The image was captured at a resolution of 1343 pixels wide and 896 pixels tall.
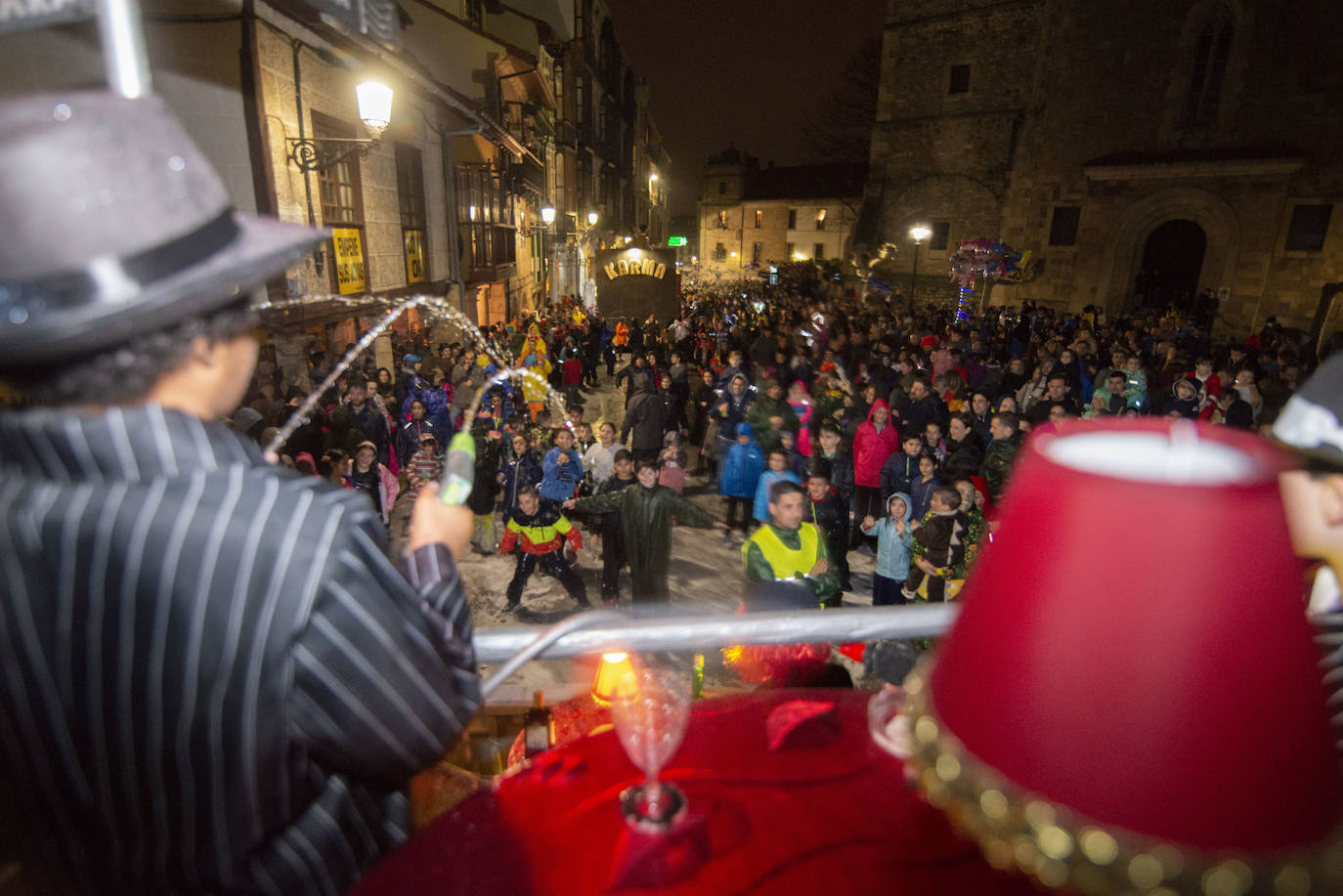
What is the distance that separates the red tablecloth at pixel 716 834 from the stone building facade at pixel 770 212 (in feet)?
166

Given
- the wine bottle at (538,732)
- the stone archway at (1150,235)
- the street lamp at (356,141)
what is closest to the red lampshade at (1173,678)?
the wine bottle at (538,732)

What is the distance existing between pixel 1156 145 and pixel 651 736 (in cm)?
2748

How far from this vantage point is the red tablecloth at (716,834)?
4.31 ft

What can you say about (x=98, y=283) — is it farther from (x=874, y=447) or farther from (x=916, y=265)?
(x=916, y=265)

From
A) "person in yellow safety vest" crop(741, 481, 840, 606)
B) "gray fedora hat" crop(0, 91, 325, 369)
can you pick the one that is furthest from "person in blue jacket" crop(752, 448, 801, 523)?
"gray fedora hat" crop(0, 91, 325, 369)

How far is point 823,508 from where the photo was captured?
597 cm

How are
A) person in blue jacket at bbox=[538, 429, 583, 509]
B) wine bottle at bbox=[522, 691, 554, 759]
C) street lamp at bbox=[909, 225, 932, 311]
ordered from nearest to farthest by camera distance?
wine bottle at bbox=[522, 691, 554, 759] < person in blue jacket at bbox=[538, 429, 583, 509] < street lamp at bbox=[909, 225, 932, 311]

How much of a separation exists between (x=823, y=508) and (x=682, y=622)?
15.0ft

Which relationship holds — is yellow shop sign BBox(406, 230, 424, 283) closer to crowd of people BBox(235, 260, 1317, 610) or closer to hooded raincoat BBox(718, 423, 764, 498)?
crowd of people BBox(235, 260, 1317, 610)

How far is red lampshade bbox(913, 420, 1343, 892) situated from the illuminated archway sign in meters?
22.2

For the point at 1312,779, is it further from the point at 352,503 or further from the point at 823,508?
the point at 823,508

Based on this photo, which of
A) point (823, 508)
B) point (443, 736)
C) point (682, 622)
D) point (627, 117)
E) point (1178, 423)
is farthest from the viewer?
point (627, 117)

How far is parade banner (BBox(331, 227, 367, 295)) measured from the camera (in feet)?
35.7

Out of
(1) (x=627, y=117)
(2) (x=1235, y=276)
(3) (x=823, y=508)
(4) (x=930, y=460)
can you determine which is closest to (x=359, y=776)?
(3) (x=823, y=508)
